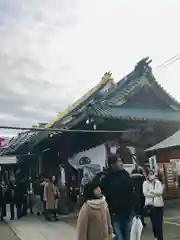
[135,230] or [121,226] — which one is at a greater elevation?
[121,226]

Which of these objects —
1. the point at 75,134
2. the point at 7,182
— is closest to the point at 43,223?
the point at 7,182

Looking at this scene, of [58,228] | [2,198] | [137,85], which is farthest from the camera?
[137,85]

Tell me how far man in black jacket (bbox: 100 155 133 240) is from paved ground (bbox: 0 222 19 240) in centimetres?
525

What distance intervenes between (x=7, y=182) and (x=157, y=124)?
263 inches

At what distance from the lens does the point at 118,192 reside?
6.15 meters

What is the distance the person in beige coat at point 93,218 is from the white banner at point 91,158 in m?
8.58

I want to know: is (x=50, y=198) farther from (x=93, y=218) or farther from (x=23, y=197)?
(x=93, y=218)

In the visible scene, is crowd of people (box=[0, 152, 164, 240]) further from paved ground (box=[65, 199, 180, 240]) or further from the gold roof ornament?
the gold roof ornament

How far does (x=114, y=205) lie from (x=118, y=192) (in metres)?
0.26

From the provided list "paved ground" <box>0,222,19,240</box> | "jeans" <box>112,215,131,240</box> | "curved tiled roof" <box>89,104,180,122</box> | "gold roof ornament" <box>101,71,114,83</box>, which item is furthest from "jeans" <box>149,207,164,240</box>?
"gold roof ornament" <box>101,71,114,83</box>

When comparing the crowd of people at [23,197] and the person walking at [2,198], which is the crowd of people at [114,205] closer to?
the crowd of people at [23,197]

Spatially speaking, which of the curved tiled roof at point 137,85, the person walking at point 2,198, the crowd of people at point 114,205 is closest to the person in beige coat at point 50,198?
the person walking at point 2,198

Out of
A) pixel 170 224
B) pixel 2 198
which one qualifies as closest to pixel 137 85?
pixel 2 198

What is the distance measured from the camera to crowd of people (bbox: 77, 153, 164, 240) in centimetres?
514
